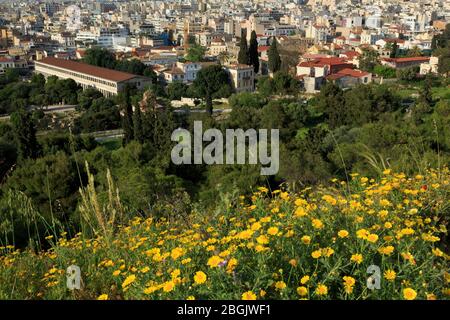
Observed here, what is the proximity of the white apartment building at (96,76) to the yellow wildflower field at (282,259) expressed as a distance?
1315 inches

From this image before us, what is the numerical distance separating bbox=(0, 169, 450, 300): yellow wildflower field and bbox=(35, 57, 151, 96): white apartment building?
1315 inches

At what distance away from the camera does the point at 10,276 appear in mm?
2842

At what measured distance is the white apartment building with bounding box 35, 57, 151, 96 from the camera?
35969 mm

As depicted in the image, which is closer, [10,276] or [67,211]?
[10,276]

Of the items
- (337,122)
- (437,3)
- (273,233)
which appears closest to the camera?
(273,233)

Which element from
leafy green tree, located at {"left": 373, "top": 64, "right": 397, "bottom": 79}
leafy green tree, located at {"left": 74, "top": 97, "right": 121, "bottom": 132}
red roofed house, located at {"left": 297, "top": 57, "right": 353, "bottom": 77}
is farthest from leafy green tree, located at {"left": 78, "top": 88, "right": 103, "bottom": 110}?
leafy green tree, located at {"left": 373, "top": 64, "right": 397, "bottom": 79}

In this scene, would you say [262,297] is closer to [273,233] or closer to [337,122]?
[273,233]

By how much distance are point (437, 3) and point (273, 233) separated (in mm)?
120167

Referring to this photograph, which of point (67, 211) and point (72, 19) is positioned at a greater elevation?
point (72, 19)

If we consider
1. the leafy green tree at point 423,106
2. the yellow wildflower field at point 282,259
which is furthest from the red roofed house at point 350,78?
the yellow wildflower field at point 282,259

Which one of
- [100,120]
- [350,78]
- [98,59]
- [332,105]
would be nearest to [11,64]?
[98,59]

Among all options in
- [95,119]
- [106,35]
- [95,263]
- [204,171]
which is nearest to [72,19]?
[106,35]

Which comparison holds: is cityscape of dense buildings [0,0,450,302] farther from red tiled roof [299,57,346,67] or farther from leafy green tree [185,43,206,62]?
leafy green tree [185,43,206,62]

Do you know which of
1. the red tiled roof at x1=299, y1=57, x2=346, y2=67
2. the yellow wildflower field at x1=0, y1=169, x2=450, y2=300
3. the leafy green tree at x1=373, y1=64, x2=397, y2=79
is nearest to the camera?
the yellow wildflower field at x1=0, y1=169, x2=450, y2=300
